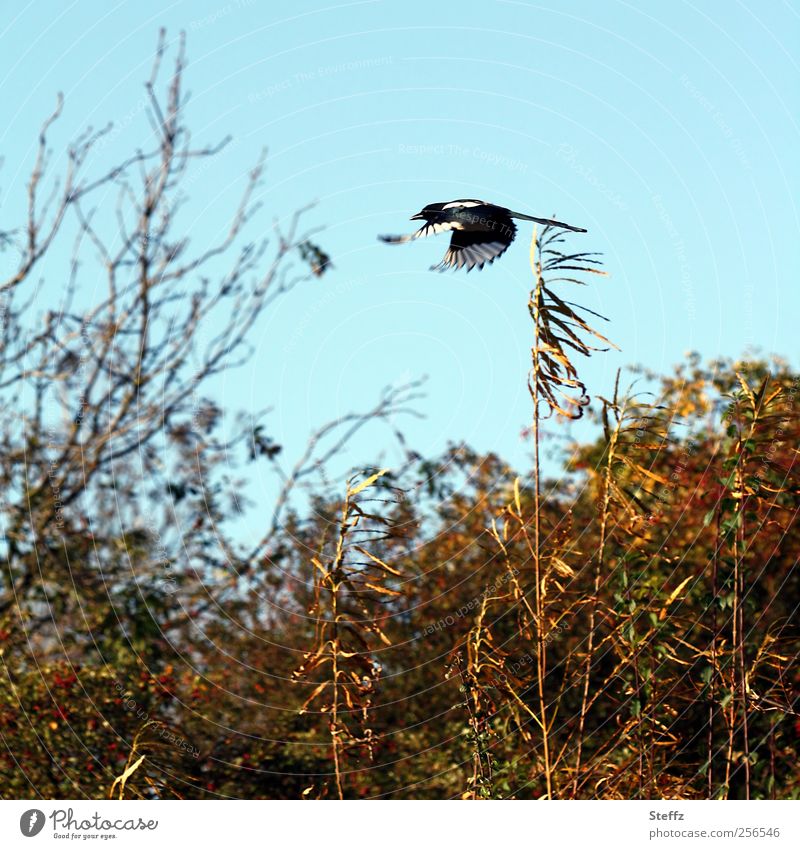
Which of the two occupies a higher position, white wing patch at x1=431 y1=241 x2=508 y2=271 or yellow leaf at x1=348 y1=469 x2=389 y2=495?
white wing patch at x1=431 y1=241 x2=508 y2=271

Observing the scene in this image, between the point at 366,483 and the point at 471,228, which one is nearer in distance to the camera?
the point at 366,483

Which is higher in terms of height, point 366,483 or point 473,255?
point 473,255

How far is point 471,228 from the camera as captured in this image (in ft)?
16.4

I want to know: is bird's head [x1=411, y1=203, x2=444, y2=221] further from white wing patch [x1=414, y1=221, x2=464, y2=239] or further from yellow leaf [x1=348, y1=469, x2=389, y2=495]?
yellow leaf [x1=348, y1=469, x2=389, y2=495]

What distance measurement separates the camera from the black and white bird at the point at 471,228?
16.3 feet

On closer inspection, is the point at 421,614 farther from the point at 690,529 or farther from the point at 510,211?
the point at 510,211

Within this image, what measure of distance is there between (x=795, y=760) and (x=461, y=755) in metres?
2.16

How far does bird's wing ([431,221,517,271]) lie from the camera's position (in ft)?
16.4

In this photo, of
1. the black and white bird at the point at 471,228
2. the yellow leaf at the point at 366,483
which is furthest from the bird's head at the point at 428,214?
the yellow leaf at the point at 366,483

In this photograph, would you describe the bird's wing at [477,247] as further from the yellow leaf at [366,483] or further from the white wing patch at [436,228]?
the yellow leaf at [366,483]

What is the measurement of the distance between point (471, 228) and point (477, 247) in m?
0.09

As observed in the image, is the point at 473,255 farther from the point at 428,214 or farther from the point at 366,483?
the point at 366,483

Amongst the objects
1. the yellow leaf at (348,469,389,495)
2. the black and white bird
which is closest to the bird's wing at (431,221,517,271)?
the black and white bird

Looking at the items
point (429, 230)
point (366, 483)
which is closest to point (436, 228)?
point (429, 230)
